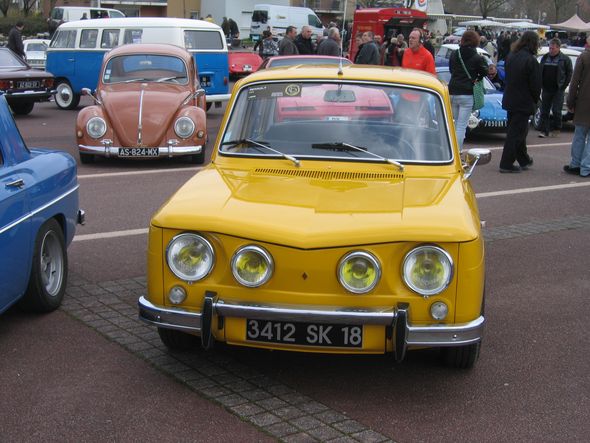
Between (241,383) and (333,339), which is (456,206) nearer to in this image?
(333,339)

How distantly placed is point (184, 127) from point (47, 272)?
21.0 feet

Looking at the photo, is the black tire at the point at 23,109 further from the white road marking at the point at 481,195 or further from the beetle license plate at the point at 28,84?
the white road marking at the point at 481,195

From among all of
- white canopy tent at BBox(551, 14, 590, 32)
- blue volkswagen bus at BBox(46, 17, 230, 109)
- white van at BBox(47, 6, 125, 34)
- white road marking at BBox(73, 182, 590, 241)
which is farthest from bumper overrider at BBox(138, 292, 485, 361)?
white canopy tent at BBox(551, 14, 590, 32)

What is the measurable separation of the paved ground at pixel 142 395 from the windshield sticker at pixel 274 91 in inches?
67.7

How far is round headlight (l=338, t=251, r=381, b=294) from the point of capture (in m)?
4.34

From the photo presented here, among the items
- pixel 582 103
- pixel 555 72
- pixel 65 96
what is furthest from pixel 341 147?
pixel 65 96

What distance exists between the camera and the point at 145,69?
1379 centimetres

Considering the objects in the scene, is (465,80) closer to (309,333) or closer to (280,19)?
(309,333)

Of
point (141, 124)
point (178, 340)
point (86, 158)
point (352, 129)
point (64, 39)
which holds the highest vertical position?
point (352, 129)

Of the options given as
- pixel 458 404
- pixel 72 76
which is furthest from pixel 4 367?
pixel 72 76

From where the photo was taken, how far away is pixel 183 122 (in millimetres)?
12211

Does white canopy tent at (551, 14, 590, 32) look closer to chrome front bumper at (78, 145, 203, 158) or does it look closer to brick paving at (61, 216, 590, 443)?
chrome front bumper at (78, 145, 203, 158)

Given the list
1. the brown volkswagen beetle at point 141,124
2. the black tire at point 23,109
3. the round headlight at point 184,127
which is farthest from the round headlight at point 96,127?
the black tire at point 23,109

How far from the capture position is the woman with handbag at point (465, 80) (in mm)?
11891
